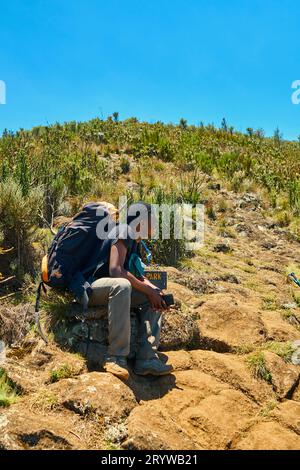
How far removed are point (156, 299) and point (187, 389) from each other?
0.76m

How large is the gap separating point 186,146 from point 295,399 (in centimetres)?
1180

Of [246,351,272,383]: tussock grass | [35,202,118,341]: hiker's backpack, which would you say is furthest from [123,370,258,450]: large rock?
[35,202,118,341]: hiker's backpack

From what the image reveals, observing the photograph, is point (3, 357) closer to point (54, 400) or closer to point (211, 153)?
point (54, 400)

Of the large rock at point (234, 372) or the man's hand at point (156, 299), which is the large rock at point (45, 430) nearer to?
the man's hand at point (156, 299)

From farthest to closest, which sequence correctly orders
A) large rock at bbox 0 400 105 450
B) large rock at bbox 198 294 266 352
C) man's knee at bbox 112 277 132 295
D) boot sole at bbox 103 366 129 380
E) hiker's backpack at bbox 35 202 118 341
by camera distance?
large rock at bbox 198 294 266 352
hiker's backpack at bbox 35 202 118 341
man's knee at bbox 112 277 132 295
boot sole at bbox 103 366 129 380
large rock at bbox 0 400 105 450

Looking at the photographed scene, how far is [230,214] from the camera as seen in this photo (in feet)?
32.7

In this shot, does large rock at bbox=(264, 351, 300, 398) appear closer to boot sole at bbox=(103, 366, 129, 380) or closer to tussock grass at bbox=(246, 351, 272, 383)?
tussock grass at bbox=(246, 351, 272, 383)

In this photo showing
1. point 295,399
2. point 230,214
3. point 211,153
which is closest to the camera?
point 295,399

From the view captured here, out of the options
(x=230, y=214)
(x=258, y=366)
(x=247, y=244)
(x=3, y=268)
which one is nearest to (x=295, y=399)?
(x=258, y=366)

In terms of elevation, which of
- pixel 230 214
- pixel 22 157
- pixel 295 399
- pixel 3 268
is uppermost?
pixel 22 157

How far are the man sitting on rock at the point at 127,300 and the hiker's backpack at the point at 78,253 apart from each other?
0.09m

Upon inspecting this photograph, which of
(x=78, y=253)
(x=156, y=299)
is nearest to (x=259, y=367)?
(x=156, y=299)

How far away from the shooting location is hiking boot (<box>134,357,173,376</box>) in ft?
12.6

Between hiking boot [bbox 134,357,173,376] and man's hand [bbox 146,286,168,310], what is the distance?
0.43 metres
